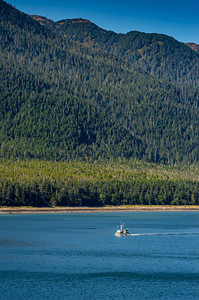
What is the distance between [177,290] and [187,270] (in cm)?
1751

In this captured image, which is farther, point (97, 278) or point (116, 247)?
point (116, 247)

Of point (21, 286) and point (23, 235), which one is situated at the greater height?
point (21, 286)

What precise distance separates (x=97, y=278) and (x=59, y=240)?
6324cm

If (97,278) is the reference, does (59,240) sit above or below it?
below

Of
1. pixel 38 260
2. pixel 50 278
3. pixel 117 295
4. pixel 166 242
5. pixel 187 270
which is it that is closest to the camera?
pixel 117 295

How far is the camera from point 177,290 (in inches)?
4336

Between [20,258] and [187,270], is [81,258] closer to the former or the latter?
[20,258]

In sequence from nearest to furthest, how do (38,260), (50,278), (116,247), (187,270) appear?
1. (50,278)
2. (187,270)
3. (38,260)
4. (116,247)

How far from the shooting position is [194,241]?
595 ft

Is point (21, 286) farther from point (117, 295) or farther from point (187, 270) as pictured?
point (187, 270)

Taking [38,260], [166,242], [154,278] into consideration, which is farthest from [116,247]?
[154,278]

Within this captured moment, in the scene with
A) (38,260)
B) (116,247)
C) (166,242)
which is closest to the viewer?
(38,260)

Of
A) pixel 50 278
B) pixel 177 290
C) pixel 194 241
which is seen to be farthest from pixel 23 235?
pixel 177 290

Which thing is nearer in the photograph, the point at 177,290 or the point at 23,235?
the point at 177,290
